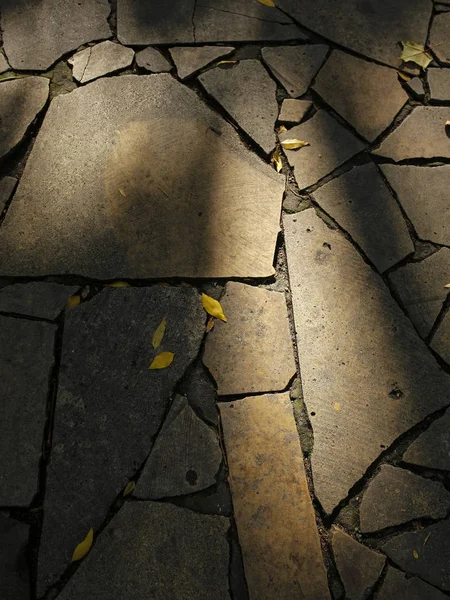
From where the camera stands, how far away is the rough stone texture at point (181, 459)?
6.23ft

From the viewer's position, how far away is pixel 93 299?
2230 mm

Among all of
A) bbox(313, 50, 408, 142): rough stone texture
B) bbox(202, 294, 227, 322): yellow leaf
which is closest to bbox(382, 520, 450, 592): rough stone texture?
bbox(202, 294, 227, 322): yellow leaf

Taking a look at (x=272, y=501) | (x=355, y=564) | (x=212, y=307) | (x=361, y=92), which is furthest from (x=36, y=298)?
(x=361, y=92)

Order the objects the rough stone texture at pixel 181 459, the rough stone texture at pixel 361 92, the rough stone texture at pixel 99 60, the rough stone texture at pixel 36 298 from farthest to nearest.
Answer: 1. the rough stone texture at pixel 99 60
2. the rough stone texture at pixel 361 92
3. the rough stone texture at pixel 36 298
4. the rough stone texture at pixel 181 459

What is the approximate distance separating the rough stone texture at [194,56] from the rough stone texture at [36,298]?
48.6 inches

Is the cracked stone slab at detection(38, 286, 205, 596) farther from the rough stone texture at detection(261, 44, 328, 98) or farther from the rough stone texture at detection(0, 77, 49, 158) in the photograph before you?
the rough stone texture at detection(261, 44, 328, 98)

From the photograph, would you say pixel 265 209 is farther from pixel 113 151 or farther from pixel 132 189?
pixel 113 151

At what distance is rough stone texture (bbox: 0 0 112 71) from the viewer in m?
2.85

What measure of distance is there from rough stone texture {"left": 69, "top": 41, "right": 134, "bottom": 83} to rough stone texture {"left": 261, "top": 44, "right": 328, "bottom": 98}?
68 centimetres

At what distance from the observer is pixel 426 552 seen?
181 cm

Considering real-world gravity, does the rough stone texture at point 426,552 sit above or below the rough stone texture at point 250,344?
below

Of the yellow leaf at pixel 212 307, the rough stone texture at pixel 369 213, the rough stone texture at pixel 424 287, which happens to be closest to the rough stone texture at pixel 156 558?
the yellow leaf at pixel 212 307

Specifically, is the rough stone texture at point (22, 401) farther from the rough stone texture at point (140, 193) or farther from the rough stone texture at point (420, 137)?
the rough stone texture at point (420, 137)

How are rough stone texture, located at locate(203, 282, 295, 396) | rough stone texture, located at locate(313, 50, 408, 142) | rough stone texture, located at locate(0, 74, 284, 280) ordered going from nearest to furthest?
rough stone texture, located at locate(203, 282, 295, 396) < rough stone texture, located at locate(0, 74, 284, 280) < rough stone texture, located at locate(313, 50, 408, 142)
